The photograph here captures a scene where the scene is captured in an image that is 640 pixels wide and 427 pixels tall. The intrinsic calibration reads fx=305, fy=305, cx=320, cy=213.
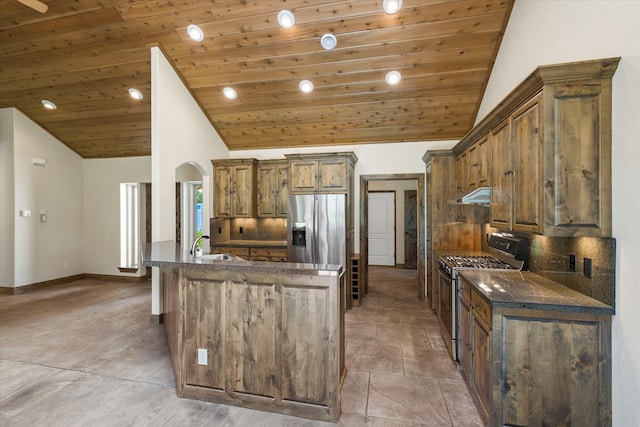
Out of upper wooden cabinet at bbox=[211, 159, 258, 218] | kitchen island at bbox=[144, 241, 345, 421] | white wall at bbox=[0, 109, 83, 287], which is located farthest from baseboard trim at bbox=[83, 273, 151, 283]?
kitchen island at bbox=[144, 241, 345, 421]

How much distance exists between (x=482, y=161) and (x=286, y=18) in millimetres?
2648

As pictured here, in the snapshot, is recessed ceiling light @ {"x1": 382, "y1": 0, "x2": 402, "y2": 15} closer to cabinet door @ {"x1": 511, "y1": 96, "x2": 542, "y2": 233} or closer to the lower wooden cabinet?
cabinet door @ {"x1": 511, "y1": 96, "x2": 542, "y2": 233}

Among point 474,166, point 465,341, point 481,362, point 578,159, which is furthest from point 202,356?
point 474,166

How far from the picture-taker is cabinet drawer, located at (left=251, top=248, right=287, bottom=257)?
17.0 ft

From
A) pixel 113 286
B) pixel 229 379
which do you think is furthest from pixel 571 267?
pixel 113 286

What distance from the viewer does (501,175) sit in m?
2.63

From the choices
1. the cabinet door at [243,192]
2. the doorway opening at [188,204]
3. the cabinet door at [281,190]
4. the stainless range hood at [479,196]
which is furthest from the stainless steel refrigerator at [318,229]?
the doorway opening at [188,204]

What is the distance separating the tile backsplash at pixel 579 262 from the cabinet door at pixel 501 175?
0.37 meters

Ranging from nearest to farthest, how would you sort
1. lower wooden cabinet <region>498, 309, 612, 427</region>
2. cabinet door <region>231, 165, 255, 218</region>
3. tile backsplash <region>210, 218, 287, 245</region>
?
lower wooden cabinet <region>498, 309, 612, 427</region>
cabinet door <region>231, 165, 255, 218</region>
tile backsplash <region>210, 218, 287, 245</region>

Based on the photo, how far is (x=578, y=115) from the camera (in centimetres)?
190

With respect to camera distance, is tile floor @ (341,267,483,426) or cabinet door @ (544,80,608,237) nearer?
cabinet door @ (544,80,608,237)

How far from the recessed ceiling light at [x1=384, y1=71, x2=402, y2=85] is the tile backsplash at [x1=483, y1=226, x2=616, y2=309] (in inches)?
103

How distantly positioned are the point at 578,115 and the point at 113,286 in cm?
751

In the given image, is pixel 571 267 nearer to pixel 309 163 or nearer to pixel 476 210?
pixel 476 210
